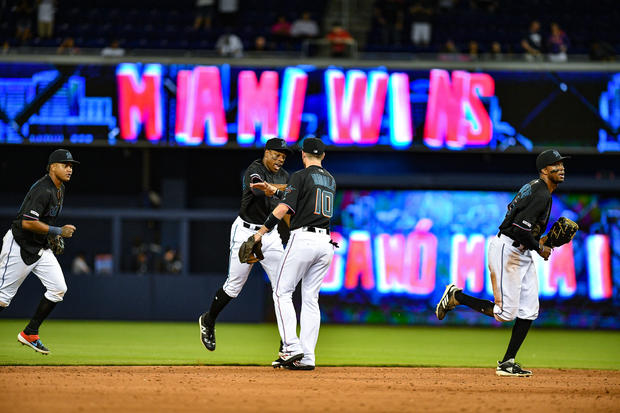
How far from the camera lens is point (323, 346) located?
1253 centimetres

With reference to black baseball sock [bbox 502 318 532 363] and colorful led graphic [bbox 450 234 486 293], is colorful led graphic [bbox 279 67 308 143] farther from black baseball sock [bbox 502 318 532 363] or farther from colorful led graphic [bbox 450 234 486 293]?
black baseball sock [bbox 502 318 532 363]

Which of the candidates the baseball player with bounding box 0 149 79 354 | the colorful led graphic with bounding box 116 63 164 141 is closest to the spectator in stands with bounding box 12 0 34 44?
the colorful led graphic with bounding box 116 63 164 141

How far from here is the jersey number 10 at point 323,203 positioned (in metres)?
8.77

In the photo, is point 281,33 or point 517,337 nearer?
point 517,337

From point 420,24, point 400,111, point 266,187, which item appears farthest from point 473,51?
point 266,187

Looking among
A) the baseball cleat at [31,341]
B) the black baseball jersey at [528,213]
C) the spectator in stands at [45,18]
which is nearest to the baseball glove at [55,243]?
the baseball cleat at [31,341]

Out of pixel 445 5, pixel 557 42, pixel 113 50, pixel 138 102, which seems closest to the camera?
pixel 138 102

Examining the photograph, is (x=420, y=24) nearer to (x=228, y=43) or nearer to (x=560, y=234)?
(x=228, y=43)

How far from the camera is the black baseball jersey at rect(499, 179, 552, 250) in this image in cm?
864

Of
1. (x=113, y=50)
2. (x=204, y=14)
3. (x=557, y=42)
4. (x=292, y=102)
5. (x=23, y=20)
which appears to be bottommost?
(x=292, y=102)

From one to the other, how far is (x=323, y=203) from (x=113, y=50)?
34.3ft

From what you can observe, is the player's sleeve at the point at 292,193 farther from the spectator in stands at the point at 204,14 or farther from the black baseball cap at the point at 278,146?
the spectator in stands at the point at 204,14

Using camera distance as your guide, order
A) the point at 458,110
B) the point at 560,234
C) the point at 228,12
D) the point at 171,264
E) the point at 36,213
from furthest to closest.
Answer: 1. the point at 228,12
2. the point at 171,264
3. the point at 458,110
4. the point at 36,213
5. the point at 560,234

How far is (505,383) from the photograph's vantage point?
8219 mm
